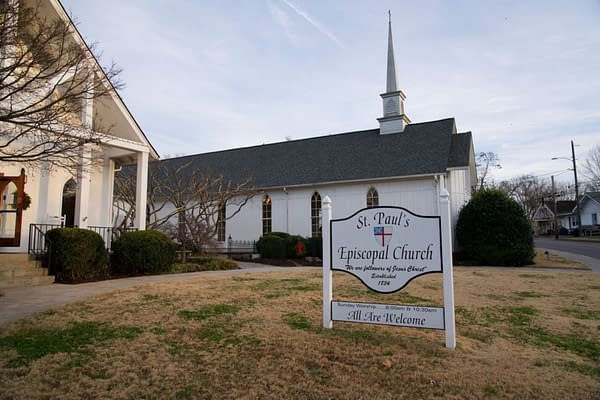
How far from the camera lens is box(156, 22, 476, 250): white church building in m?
21.0

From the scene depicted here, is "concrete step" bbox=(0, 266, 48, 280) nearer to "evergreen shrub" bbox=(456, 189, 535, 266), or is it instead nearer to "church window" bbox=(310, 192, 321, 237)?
"church window" bbox=(310, 192, 321, 237)

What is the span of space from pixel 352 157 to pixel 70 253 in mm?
16450

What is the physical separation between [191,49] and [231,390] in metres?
14.3

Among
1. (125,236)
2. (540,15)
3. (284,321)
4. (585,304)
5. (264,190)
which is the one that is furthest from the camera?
(264,190)

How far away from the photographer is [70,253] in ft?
36.4

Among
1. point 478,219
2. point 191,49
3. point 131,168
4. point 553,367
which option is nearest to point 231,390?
point 553,367

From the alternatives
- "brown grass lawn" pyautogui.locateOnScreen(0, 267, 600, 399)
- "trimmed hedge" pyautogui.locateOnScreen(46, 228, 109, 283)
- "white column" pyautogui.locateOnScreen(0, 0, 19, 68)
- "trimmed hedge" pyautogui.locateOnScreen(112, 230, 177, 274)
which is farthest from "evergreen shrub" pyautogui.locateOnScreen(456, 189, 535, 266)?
"white column" pyautogui.locateOnScreen(0, 0, 19, 68)

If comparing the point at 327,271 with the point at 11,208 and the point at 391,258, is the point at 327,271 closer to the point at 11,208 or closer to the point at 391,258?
the point at 391,258

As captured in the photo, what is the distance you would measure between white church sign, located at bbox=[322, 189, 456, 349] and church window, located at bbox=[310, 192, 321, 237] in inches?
688

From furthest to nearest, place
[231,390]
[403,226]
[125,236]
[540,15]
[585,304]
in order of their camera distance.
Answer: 1. [125,236]
2. [540,15]
3. [585,304]
4. [403,226]
5. [231,390]

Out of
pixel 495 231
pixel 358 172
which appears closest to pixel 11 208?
pixel 358 172

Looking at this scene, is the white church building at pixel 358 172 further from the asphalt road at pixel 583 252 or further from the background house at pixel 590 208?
the background house at pixel 590 208

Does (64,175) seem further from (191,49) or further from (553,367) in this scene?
(553,367)

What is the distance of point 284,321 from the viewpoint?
630 cm
